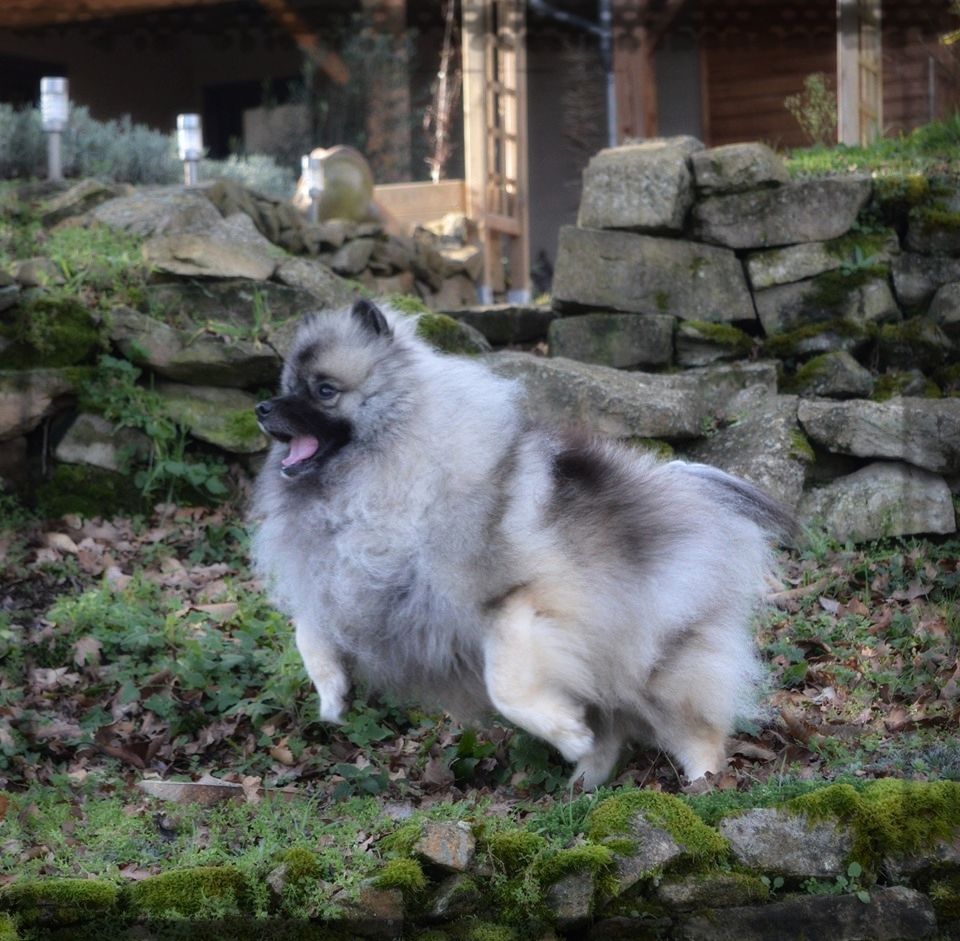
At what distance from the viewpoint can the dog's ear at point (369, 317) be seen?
4.05 meters

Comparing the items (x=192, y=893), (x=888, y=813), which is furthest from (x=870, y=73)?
(x=192, y=893)

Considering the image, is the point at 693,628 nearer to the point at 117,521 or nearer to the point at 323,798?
the point at 323,798

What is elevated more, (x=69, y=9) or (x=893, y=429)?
(x=69, y=9)

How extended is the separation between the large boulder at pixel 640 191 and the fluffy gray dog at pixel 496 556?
3790 mm

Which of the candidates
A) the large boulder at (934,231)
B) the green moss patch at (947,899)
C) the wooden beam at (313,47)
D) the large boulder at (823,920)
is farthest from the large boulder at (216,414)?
the wooden beam at (313,47)

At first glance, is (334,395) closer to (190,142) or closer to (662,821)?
(662,821)

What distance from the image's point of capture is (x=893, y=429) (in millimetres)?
6367

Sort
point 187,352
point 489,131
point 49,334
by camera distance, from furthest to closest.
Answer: point 489,131
point 187,352
point 49,334

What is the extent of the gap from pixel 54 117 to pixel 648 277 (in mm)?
4343

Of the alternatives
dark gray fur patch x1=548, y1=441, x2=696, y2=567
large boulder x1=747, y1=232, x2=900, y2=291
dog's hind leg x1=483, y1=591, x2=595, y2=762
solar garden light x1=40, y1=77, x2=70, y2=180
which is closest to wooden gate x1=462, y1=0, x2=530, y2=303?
solar garden light x1=40, y1=77, x2=70, y2=180

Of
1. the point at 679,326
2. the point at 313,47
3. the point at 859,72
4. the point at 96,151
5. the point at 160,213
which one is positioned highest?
the point at 313,47

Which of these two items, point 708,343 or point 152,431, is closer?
point 152,431

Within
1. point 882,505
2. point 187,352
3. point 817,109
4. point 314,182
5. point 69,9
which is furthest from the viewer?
point 314,182

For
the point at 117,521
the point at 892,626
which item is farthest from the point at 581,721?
the point at 117,521
